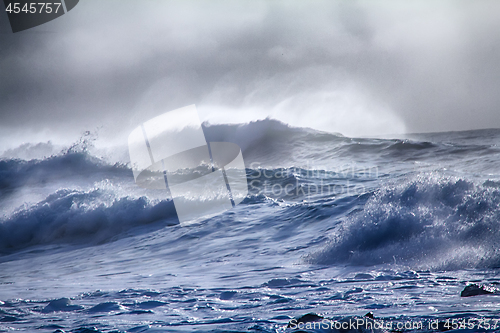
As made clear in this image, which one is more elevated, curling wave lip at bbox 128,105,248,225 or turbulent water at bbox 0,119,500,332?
curling wave lip at bbox 128,105,248,225

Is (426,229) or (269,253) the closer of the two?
(426,229)

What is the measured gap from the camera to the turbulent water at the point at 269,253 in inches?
119

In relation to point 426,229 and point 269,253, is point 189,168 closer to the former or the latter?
point 269,253

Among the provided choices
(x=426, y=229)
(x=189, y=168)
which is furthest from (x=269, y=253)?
(x=189, y=168)

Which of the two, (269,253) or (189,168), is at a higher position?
(189,168)

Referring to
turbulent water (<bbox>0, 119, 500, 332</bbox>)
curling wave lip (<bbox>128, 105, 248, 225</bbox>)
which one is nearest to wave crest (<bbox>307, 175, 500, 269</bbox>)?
turbulent water (<bbox>0, 119, 500, 332</bbox>)

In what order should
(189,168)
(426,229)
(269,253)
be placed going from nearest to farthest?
(426,229), (269,253), (189,168)

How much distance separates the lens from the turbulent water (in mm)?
3020

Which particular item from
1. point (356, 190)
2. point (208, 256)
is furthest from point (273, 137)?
point (208, 256)

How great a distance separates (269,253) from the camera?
5.47m

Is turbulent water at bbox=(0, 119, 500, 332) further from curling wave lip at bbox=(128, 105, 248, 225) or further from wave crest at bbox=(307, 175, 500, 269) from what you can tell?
curling wave lip at bbox=(128, 105, 248, 225)

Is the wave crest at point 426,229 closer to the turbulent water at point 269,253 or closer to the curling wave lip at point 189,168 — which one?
the turbulent water at point 269,253

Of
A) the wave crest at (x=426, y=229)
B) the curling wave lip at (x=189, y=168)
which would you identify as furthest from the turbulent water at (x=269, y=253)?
the curling wave lip at (x=189, y=168)

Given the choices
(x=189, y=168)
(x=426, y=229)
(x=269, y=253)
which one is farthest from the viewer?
(x=189, y=168)
